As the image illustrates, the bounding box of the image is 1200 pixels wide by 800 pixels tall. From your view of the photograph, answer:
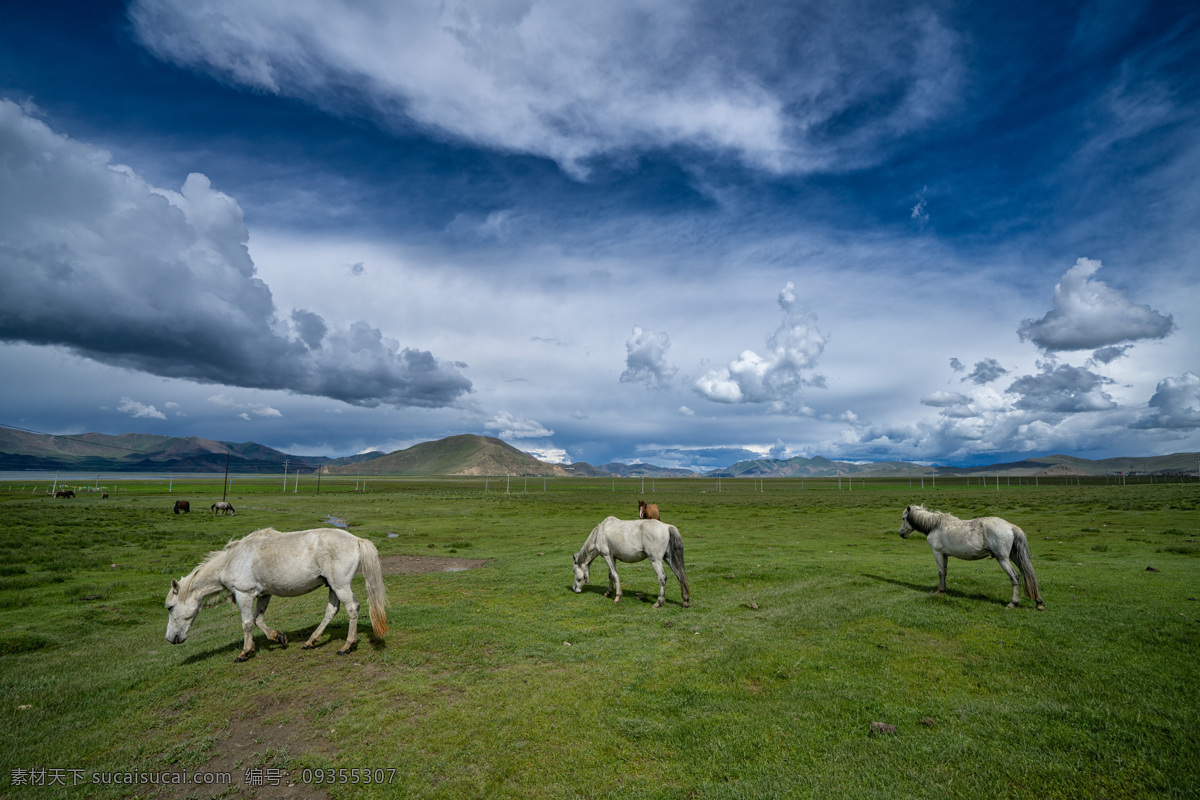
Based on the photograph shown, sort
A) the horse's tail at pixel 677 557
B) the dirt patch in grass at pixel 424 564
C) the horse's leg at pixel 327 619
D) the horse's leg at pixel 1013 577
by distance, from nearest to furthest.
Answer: the horse's leg at pixel 327 619
the horse's leg at pixel 1013 577
the horse's tail at pixel 677 557
the dirt patch in grass at pixel 424 564

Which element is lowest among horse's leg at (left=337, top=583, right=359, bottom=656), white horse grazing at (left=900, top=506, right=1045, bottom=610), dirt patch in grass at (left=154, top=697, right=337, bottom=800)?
dirt patch in grass at (left=154, top=697, right=337, bottom=800)

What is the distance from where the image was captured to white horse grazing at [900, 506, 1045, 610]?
42.2 feet

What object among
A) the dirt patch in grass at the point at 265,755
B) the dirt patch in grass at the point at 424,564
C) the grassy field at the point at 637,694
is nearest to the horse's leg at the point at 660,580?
the grassy field at the point at 637,694

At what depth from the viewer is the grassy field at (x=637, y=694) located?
6.32 m

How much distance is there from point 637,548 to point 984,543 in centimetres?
948

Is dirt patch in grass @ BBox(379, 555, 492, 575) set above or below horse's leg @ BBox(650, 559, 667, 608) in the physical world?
below

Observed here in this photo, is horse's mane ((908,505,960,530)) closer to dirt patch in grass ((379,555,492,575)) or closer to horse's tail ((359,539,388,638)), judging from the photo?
horse's tail ((359,539,388,638))

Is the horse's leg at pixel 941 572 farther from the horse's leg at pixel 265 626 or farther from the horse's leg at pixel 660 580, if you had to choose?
the horse's leg at pixel 265 626

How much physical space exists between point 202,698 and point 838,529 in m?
38.9

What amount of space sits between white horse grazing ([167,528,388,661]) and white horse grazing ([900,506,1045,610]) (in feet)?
48.9

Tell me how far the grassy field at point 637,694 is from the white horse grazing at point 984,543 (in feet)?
2.64

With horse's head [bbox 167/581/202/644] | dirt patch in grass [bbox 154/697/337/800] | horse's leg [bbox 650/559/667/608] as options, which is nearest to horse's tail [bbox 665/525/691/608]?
horse's leg [bbox 650/559/667/608]

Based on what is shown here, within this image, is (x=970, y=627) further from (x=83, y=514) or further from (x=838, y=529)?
(x=83, y=514)

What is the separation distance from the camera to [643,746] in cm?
704
